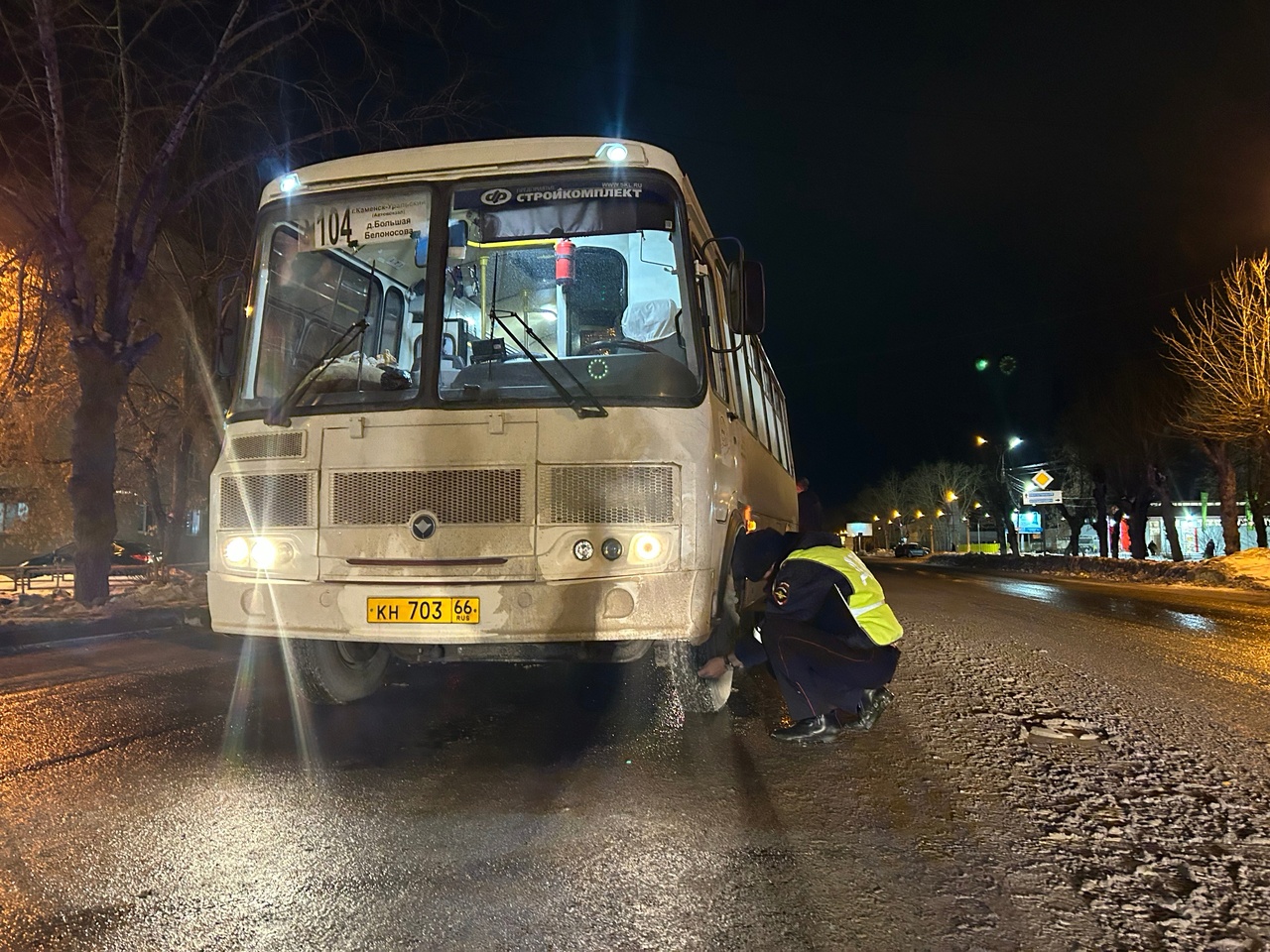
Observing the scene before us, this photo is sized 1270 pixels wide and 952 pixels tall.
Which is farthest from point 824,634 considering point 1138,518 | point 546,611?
point 1138,518

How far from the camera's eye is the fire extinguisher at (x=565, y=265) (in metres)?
5.23

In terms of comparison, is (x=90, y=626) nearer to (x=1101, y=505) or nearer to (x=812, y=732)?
(x=812, y=732)

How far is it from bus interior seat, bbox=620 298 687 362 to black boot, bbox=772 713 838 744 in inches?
87.3

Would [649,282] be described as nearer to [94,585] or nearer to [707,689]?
[707,689]

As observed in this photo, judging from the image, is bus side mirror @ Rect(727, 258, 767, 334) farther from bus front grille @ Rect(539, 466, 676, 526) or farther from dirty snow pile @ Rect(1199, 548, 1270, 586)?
dirty snow pile @ Rect(1199, 548, 1270, 586)

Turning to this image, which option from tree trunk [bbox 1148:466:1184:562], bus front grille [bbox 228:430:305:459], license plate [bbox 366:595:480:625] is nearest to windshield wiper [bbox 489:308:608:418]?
license plate [bbox 366:595:480:625]

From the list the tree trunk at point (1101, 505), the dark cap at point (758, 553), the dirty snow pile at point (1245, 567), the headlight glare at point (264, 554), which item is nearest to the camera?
the headlight glare at point (264, 554)

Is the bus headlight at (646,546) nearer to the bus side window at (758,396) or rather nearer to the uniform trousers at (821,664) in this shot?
the uniform trousers at (821,664)

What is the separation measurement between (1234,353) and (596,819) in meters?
23.3

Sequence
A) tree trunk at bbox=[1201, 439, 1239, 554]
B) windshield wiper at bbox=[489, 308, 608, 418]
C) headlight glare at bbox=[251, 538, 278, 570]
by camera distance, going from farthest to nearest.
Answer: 1. tree trunk at bbox=[1201, 439, 1239, 554]
2. headlight glare at bbox=[251, 538, 278, 570]
3. windshield wiper at bbox=[489, 308, 608, 418]

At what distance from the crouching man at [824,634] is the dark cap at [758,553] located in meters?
0.19

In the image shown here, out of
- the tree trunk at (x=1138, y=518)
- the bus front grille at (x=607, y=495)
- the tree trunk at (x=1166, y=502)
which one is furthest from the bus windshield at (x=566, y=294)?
the tree trunk at (x=1138, y=518)

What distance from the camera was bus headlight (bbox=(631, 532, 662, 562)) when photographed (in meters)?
4.38

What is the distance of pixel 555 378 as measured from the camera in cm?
468
